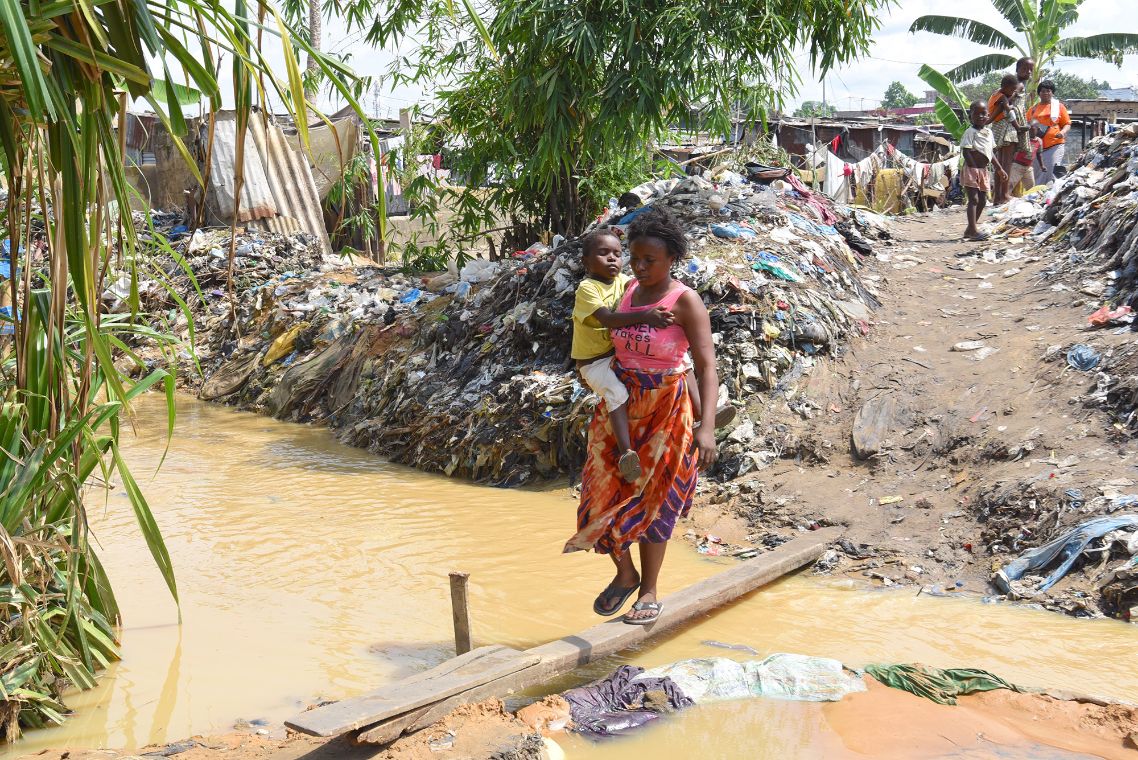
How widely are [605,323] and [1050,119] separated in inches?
350

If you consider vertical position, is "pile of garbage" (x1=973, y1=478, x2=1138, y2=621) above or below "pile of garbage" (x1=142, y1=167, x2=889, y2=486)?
below

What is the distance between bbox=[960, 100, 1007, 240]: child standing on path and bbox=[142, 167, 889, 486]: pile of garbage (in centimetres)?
87

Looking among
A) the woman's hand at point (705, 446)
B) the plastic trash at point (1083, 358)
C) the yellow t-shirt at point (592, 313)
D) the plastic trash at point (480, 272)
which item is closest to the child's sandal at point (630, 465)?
the woman's hand at point (705, 446)

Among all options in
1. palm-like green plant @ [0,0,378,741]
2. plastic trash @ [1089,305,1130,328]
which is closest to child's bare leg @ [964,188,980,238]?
plastic trash @ [1089,305,1130,328]

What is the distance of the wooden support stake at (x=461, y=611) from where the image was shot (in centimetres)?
312

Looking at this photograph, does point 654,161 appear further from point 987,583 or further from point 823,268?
point 987,583

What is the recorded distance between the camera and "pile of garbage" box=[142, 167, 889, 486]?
606 cm

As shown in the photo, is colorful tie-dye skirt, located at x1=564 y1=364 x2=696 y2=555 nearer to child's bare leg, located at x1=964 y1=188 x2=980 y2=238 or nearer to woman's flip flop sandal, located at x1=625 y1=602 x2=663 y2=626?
woman's flip flop sandal, located at x1=625 y1=602 x2=663 y2=626

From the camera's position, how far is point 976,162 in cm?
→ 905

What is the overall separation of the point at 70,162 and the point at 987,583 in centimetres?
377

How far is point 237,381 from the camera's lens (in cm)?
941

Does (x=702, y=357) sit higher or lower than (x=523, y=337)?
higher

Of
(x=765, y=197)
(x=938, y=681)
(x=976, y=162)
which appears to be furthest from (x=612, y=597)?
(x=976, y=162)

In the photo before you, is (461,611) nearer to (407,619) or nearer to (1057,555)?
(407,619)
